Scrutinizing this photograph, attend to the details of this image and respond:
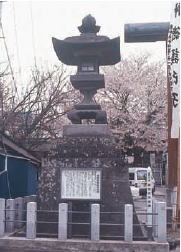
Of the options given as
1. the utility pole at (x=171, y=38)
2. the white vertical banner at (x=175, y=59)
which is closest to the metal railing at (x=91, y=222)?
the utility pole at (x=171, y=38)

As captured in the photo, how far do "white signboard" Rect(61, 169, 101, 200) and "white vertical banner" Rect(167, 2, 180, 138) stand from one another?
90.0 inches

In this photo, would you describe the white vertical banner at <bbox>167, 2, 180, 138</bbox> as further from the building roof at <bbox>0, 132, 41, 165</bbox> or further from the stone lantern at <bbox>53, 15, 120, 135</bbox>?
the building roof at <bbox>0, 132, 41, 165</bbox>

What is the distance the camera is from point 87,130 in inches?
420

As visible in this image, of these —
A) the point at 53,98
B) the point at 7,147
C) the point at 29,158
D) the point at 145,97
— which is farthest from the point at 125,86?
the point at 7,147

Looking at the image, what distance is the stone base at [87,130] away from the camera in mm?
10633

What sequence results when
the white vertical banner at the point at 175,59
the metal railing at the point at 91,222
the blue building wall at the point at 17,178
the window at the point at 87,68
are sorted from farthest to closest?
the blue building wall at the point at 17,178 → the window at the point at 87,68 → the white vertical banner at the point at 175,59 → the metal railing at the point at 91,222

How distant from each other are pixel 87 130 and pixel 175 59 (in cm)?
305

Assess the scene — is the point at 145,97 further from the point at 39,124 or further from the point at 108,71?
the point at 39,124

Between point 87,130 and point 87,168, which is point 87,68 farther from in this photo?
point 87,168

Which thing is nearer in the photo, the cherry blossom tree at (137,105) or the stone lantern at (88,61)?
the stone lantern at (88,61)

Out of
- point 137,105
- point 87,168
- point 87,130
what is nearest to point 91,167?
point 87,168

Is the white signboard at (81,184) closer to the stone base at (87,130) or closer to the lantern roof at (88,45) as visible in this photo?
the stone base at (87,130)

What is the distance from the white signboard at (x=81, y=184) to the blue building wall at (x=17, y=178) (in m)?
3.08

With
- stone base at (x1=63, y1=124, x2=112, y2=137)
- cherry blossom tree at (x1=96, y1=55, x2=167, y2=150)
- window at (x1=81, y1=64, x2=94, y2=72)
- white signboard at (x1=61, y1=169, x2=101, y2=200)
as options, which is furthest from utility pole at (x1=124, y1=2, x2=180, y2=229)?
cherry blossom tree at (x1=96, y1=55, x2=167, y2=150)
